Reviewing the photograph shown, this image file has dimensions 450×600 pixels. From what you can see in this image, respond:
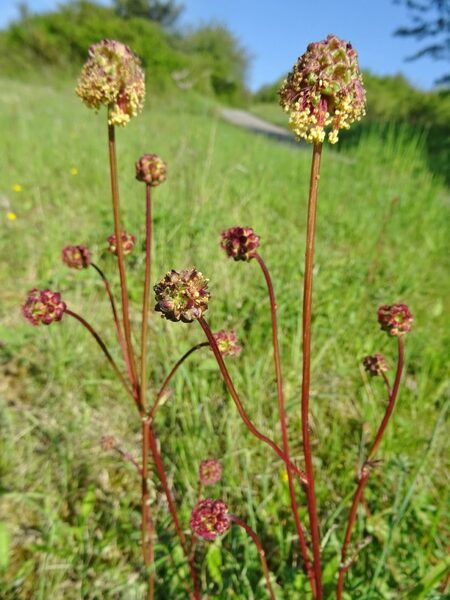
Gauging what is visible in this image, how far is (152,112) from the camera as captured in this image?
8.20m

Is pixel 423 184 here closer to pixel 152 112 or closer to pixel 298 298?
pixel 298 298

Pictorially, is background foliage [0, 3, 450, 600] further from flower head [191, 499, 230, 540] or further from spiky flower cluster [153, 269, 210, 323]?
spiky flower cluster [153, 269, 210, 323]

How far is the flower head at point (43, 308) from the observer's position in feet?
3.07

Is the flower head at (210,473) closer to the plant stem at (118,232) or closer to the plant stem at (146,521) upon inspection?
the plant stem at (146,521)

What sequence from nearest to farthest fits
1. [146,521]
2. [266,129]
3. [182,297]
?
[182,297] → [146,521] → [266,129]

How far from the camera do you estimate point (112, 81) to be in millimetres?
864

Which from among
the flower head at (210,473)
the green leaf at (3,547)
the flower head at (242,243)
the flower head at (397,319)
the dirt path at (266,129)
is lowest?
the green leaf at (3,547)

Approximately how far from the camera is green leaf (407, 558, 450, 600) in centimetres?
93

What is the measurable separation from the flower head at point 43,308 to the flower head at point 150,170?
0.36m

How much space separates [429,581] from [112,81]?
1274mm

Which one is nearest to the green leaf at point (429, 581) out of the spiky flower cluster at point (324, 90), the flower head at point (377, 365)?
the flower head at point (377, 365)

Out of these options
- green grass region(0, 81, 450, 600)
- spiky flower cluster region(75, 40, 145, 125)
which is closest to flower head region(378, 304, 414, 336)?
green grass region(0, 81, 450, 600)

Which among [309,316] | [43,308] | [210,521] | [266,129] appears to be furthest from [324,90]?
[266,129]

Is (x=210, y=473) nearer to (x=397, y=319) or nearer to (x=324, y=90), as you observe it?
(x=397, y=319)
